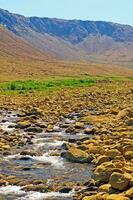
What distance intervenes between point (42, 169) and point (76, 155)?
2.65m

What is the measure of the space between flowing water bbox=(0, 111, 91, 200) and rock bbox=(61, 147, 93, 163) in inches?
14.4

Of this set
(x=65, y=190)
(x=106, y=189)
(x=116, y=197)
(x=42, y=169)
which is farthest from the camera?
(x=42, y=169)

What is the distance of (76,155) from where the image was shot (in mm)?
28719

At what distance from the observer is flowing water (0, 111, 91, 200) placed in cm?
2205

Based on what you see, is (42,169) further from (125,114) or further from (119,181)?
(125,114)

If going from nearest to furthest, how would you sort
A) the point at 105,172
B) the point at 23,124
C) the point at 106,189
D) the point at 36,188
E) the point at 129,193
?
1. the point at 129,193
2. the point at 106,189
3. the point at 105,172
4. the point at 36,188
5. the point at 23,124

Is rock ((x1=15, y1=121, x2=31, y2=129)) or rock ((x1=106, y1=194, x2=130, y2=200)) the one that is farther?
rock ((x1=15, y1=121, x2=31, y2=129))

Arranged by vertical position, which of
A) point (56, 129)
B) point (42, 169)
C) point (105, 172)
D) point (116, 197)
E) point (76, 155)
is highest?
point (105, 172)

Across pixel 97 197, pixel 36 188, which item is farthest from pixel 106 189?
pixel 36 188

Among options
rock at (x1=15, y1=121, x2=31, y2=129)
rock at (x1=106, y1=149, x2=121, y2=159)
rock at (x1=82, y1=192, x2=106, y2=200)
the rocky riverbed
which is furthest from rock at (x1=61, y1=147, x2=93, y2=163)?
rock at (x1=15, y1=121, x2=31, y2=129)

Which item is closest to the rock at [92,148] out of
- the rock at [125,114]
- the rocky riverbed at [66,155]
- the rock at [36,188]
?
the rocky riverbed at [66,155]

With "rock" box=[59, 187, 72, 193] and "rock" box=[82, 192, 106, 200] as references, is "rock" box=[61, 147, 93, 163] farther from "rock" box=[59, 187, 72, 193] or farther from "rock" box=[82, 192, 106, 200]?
"rock" box=[82, 192, 106, 200]

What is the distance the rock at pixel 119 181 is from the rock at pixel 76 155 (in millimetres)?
6913

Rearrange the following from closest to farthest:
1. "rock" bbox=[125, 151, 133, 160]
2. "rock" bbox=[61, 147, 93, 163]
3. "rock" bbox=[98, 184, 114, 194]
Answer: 1. "rock" bbox=[98, 184, 114, 194]
2. "rock" bbox=[125, 151, 133, 160]
3. "rock" bbox=[61, 147, 93, 163]
